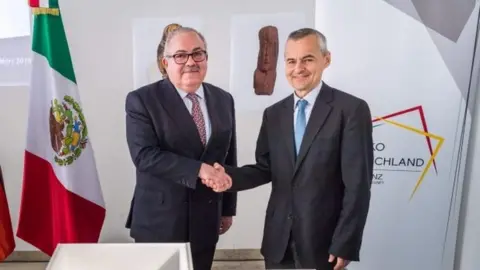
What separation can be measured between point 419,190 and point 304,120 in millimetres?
760

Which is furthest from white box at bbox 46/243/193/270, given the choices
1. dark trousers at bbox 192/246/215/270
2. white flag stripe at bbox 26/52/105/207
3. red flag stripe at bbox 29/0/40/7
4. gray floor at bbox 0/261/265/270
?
red flag stripe at bbox 29/0/40/7

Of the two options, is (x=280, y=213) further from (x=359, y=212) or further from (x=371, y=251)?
(x=371, y=251)

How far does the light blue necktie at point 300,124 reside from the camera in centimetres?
223

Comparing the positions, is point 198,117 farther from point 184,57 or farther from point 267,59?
point 267,59

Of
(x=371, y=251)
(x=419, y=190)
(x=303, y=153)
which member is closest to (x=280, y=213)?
(x=303, y=153)

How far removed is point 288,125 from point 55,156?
122 cm

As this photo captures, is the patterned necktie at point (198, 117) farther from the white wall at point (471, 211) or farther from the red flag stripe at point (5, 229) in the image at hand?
the white wall at point (471, 211)

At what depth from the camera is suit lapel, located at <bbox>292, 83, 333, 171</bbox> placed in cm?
218

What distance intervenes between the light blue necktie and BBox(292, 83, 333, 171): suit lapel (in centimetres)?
2

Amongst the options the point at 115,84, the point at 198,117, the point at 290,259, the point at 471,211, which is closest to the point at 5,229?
the point at 115,84

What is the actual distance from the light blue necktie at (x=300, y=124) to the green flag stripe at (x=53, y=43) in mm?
1140

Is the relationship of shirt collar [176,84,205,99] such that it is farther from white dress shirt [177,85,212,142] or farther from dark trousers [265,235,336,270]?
dark trousers [265,235,336,270]

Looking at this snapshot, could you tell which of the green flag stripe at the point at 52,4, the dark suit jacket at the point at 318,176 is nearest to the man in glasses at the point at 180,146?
the dark suit jacket at the point at 318,176

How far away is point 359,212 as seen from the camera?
88.1 inches
